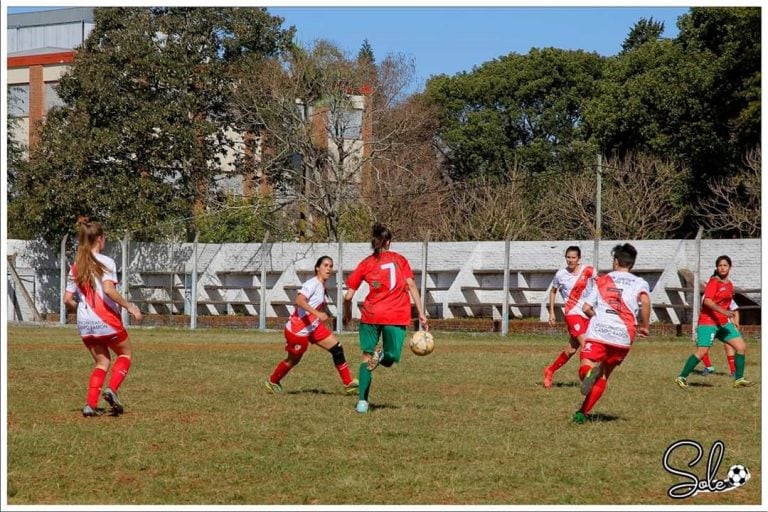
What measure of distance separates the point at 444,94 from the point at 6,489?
2526 inches

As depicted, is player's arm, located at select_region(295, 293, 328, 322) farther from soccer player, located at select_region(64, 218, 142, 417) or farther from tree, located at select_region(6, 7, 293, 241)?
tree, located at select_region(6, 7, 293, 241)

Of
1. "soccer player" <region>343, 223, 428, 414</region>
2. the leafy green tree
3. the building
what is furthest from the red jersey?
the leafy green tree

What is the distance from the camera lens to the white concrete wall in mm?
31953

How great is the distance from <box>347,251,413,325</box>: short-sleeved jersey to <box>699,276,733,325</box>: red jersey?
5.45m

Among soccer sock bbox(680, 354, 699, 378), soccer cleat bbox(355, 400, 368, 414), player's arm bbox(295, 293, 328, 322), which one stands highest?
player's arm bbox(295, 293, 328, 322)

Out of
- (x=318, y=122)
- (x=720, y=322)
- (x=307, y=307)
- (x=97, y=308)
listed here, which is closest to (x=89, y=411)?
(x=97, y=308)

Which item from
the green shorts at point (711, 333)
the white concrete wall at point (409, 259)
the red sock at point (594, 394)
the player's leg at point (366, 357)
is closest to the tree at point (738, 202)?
the white concrete wall at point (409, 259)

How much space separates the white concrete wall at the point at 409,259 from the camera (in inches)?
1258

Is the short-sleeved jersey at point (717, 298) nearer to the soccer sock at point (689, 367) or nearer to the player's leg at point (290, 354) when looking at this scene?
the soccer sock at point (689, 367)

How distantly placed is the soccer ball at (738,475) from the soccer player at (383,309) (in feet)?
14.9

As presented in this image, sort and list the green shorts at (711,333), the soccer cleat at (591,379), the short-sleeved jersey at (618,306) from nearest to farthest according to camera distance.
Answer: the soccer cleat at (591,379), the short-sleeved jersey at (618,306), the green shorts at (711,333)

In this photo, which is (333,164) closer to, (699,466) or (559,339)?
(559,339)

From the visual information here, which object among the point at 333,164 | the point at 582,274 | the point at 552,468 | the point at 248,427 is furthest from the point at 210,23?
the point at 552,468

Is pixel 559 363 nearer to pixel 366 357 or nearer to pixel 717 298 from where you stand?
pixel 717 298
